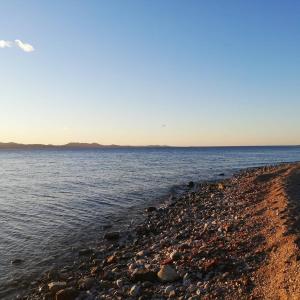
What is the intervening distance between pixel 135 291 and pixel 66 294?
2243mm

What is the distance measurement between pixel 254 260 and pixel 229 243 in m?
2.48

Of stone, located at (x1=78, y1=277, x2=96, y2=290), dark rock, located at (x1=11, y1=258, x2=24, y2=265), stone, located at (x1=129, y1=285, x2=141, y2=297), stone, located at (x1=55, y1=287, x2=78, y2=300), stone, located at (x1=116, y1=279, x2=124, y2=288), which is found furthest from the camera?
dark rock, located at (x1=11, y1=258, x2=24, y2=265)

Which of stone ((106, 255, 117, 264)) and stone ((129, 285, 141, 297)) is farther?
stone ((106, 255, 117, 264))

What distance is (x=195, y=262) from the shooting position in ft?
46.0

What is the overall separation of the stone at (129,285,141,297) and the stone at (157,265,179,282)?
901mm

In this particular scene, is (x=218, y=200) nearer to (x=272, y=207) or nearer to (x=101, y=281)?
(x=272, y=207)

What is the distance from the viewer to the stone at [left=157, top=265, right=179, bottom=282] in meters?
12.8

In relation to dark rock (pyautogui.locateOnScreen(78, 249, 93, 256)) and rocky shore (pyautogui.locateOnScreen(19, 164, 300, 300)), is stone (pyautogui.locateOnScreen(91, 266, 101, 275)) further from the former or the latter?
dark rock (pyautogui.locateOnScreen(78, 249, 93, 256))

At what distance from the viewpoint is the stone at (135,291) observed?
1219cm

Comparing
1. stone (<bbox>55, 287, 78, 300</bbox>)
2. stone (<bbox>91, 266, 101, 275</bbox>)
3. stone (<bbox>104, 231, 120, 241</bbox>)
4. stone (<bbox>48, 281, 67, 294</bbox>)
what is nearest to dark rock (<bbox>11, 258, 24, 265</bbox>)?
stone (<bbox>91, 266, 101, 275</bbox>)

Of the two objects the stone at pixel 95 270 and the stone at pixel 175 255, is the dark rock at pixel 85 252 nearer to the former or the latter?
the stone at pixel 95 270

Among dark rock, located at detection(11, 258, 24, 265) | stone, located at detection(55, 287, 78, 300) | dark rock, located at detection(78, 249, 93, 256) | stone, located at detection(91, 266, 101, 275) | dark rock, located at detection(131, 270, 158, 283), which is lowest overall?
dark rock, located at detection(11, 258, 24, 265)

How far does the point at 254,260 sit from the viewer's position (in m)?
13.1

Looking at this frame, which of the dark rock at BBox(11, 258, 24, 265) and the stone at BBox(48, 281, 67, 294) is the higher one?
the stone at BBox(48, 281, 67, 294)
